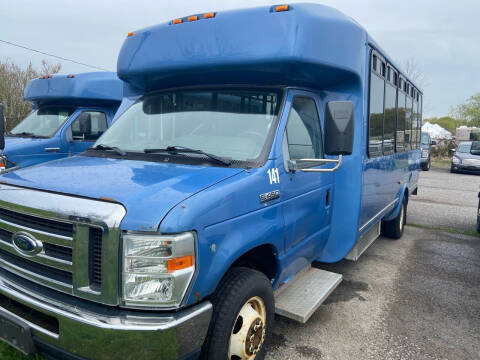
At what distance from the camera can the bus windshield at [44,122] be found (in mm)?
7675

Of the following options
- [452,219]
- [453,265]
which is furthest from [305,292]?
[452,219]

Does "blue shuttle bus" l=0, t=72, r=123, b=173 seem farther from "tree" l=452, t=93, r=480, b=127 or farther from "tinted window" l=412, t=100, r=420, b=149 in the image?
"tree" l=452, t=93, r=480, b=127

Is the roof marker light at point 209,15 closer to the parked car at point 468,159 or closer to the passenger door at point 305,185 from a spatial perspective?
the passenger door at point 305,185

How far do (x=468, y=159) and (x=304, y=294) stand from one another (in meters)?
19.7

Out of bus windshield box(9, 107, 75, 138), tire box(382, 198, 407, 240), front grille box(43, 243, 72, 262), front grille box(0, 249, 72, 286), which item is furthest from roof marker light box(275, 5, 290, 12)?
bus windshield box(9, 107, 75, 138)

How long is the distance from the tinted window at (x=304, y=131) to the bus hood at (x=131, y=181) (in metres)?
0.77

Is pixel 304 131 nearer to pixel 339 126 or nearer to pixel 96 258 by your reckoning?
pixel 339 126

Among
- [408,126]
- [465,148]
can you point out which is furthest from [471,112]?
[408,126]

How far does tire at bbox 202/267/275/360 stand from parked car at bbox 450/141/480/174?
20257mm

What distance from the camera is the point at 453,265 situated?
581 centimetres

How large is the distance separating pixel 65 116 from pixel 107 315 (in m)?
6.53

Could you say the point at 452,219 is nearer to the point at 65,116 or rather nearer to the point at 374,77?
the point at 374,77

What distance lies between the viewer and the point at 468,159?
781 inches

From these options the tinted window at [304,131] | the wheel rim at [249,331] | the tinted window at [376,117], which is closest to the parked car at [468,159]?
the tinted window at [376,117]
